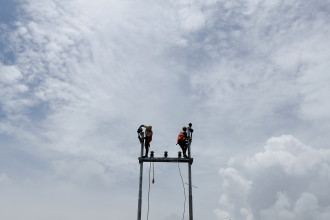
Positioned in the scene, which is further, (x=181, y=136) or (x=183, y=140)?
(x=181, y=136)

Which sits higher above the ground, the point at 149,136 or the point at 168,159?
the point at 149,136

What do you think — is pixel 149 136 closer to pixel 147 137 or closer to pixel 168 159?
pixel 147 137

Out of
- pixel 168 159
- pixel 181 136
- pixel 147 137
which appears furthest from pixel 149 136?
pixel 181 136

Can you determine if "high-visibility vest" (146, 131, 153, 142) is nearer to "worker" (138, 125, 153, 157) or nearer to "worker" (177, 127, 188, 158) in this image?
"worker" (138, 125, 153, 157)

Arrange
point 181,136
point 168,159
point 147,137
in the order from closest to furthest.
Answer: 1. point 168,159
2. point 147,137
3. point 181,136

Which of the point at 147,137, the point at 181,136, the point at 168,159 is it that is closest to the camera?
the point at 168,159

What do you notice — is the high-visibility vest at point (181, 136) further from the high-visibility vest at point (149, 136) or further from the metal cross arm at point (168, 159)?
the high-visibility vest at point (149, 136)

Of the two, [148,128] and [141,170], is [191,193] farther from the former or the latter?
[148,128]

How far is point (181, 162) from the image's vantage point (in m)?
15.4

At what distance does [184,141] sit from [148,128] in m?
2.32

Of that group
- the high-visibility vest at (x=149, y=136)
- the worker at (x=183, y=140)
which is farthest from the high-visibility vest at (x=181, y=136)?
the high-visibility vest at (x=149, y=136)

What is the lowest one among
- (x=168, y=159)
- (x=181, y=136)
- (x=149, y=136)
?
(x=168, y=159)

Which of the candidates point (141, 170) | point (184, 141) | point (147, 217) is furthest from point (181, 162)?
point (147, 217)

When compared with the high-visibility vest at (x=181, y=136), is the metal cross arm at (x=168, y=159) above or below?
below
